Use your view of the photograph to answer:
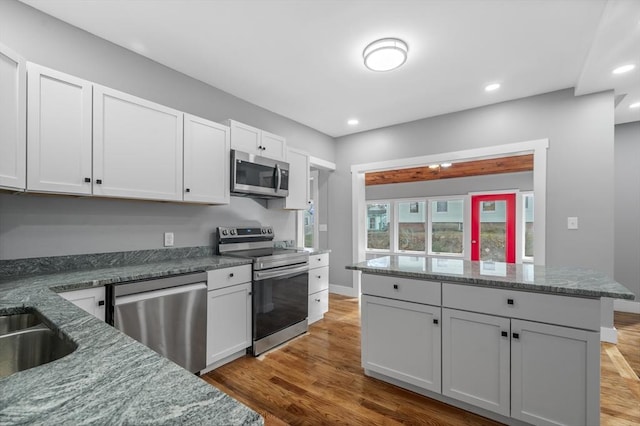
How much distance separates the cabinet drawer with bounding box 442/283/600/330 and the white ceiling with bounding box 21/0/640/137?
6.19 ft

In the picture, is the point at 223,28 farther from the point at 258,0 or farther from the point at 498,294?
the point at 498,294

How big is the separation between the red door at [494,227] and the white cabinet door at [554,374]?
4.89 metres

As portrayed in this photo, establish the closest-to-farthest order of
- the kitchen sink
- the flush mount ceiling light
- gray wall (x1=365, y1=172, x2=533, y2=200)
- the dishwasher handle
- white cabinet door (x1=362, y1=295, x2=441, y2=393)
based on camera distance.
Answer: the kitchen sink < the dishwasher handle < white cabinet door (x1=362, y1=295, x2=441, y2=393) < the flush mount ceiling light < gray wall (x1=365, y1=172, x2=533, y2=200)

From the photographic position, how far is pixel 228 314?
2523 mm

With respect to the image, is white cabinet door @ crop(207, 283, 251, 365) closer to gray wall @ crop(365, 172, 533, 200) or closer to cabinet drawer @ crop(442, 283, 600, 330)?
cabinet drawer @ crop(442, 283, 600, 330)

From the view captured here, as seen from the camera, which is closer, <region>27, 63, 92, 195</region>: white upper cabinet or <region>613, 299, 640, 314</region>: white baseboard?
<region>27, 63, 92, 195</region>: white upper cabinet

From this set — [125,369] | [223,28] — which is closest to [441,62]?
[223,28]

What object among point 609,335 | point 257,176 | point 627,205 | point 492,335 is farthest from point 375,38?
point 627,205

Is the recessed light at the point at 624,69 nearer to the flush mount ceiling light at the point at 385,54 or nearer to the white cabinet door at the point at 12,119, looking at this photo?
the flush mount ceiling light at the point at 385,54

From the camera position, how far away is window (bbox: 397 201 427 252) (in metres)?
6.80

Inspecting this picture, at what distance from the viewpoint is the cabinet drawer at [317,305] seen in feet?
11.6

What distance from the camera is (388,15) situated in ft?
6.84

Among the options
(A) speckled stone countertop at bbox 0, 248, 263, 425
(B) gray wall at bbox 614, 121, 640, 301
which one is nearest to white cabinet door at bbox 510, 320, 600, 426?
(A) speckled stone countertop at bbox 0, 248, 263, 425

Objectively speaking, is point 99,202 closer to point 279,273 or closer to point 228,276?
point 228,276
